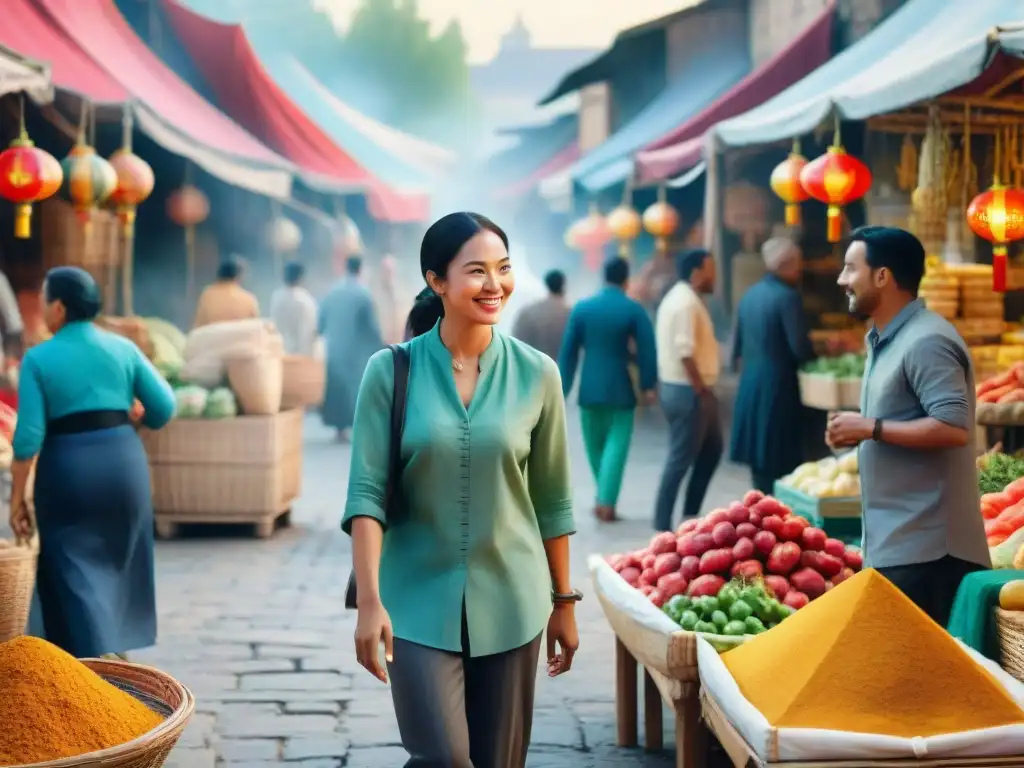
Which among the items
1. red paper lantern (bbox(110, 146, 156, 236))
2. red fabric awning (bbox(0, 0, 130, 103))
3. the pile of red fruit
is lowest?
the pile of red fruit

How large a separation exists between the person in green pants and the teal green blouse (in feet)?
22.7

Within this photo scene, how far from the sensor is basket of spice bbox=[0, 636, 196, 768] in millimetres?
3586

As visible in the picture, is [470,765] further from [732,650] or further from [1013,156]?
[1013,156]

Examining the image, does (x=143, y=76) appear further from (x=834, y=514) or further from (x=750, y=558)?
(x=750, y=558)

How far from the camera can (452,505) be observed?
11.6 feet

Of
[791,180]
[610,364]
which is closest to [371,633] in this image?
[610,364]

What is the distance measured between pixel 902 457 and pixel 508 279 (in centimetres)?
175

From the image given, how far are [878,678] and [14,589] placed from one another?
12.3ft

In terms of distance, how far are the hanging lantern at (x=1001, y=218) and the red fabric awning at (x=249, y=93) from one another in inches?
452

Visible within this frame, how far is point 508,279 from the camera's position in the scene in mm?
3578

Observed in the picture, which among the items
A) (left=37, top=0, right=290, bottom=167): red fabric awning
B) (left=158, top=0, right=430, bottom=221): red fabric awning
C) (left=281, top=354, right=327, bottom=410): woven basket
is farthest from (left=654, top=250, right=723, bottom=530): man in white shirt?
(left=158, top=0, right=430, bottom=221): red fabric awning

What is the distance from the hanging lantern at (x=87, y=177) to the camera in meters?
10.1

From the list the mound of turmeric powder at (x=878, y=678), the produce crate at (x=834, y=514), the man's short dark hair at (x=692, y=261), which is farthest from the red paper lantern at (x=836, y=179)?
the mound of turmeric powder at (x=878, y=678)

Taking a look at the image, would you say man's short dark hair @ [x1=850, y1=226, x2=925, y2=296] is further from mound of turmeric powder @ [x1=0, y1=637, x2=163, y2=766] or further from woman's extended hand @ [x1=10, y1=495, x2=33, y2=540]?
woman's extended hand @ [x1=10, y1=495, x2=33, y2=540]
